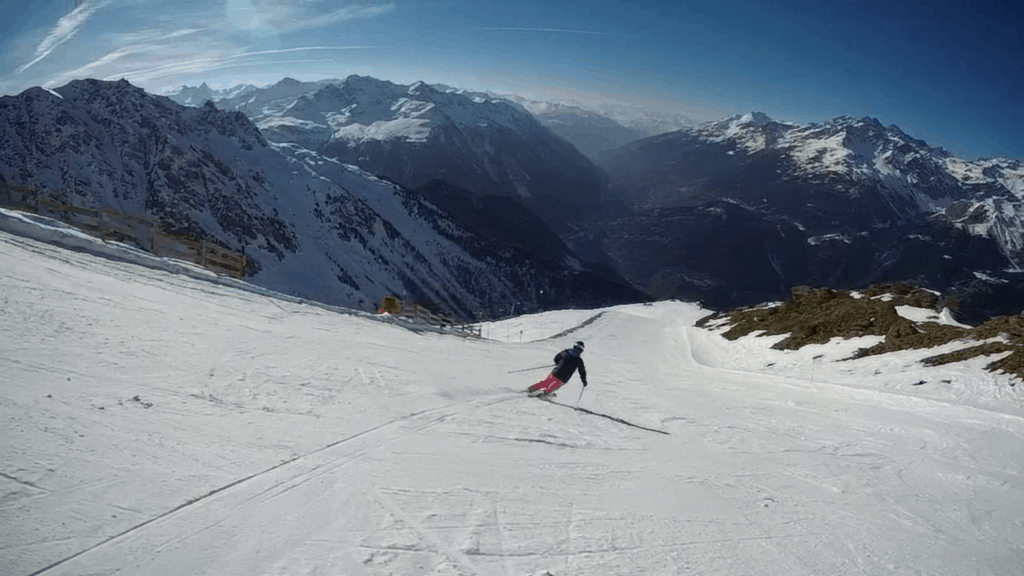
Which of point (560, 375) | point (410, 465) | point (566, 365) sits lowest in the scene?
point (410, 465)

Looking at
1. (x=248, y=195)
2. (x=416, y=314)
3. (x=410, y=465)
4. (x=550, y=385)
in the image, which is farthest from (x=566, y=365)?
(x=248, y=195)

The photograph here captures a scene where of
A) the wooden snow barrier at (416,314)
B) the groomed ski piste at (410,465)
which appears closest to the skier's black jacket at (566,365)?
the groomed ski piste at (410,465)

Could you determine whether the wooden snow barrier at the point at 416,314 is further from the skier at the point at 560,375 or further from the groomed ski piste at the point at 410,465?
the skier at the point at 560,375

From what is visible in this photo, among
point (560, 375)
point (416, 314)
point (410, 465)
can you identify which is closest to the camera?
point (410, 465)

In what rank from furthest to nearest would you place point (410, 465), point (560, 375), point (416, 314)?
point (416, 314), point (560, 375), point (410, 465)

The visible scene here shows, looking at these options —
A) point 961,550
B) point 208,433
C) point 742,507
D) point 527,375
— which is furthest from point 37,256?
point 961,550

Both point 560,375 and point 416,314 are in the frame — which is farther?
point 416,314

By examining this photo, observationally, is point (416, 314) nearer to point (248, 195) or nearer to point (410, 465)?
point (410, 465)

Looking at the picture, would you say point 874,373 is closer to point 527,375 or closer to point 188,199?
point 527,375
